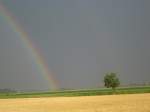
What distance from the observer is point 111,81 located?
5630 inches

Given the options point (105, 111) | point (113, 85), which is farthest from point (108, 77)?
point (105, 111)

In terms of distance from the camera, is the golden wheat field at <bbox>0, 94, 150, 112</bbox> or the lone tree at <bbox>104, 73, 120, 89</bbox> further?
the lone tree at <bbox>104, 73, 120, 89</bbox>

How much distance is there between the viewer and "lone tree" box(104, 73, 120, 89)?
142m

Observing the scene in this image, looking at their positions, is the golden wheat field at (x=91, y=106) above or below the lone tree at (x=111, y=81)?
below

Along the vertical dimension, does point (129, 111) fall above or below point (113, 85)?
below

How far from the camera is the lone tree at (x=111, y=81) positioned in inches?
5605

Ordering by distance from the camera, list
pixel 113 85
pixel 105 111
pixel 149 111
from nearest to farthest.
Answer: pixel 149 111 < pixel 105 111 < pixel 113 85

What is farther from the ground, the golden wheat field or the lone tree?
the lone tree

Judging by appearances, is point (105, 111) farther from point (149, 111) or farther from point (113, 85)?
point (113, 85)

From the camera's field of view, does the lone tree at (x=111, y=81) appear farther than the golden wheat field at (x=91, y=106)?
Yes

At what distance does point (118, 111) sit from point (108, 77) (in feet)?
368

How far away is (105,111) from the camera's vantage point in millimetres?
33062

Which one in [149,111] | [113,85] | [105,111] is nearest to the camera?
[149,111]

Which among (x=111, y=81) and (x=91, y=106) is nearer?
(x=91, y=106)
